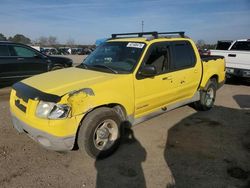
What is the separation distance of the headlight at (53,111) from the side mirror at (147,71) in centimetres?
154

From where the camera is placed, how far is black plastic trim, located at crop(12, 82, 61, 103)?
368 cm

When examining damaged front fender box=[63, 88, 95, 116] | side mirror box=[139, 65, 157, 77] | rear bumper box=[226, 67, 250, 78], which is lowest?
rear bumper box=[226, 67, 250, 78]

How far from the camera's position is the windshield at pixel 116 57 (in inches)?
185

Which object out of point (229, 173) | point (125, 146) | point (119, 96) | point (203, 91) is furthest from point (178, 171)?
point (203, 91)

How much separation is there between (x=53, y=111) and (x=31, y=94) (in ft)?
1.87

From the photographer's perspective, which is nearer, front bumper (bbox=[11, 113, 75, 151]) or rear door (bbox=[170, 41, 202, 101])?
front bumper (bbox=[11, 113, 75, 151])

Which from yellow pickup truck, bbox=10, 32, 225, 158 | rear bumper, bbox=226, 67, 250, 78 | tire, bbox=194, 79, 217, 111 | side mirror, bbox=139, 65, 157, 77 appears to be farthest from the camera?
rear bumper, bbox=226, 67, 250, 78

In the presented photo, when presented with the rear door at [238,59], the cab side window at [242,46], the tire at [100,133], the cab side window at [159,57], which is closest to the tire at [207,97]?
the cab side window at [159,57]

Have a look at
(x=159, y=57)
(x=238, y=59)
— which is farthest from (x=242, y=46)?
(x=159, y=57)

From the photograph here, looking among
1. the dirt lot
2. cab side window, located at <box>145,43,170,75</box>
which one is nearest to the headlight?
the dirt lot

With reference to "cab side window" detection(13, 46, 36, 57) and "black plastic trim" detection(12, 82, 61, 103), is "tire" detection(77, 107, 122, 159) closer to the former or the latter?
"black plastic trim" detection(12, 82, 61, 103)

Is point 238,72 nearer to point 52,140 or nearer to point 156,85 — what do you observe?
point 156,85

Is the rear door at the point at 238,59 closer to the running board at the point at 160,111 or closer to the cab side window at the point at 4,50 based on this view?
the running board at the point at 160,111

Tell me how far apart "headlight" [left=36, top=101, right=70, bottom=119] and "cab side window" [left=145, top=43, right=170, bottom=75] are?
6.15ft
